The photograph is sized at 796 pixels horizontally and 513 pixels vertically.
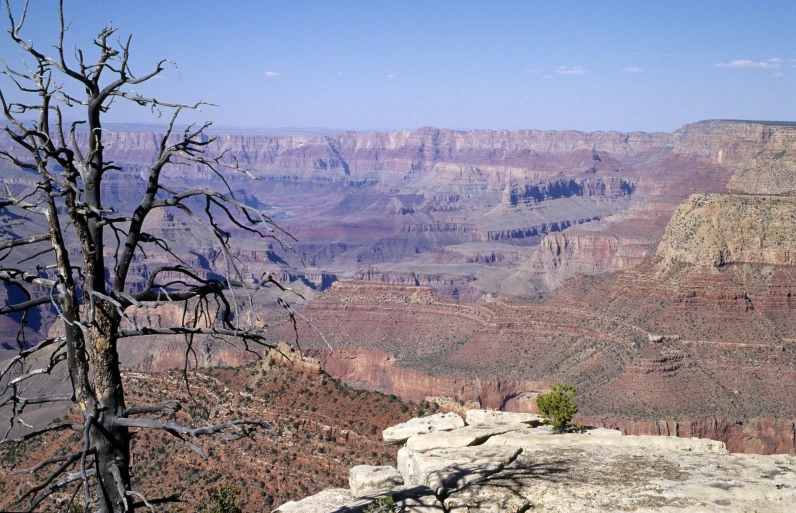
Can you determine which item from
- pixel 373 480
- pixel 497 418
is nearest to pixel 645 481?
pixel 373 480

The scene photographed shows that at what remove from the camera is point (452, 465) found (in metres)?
13.8

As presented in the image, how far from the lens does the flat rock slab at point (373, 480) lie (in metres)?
14.5

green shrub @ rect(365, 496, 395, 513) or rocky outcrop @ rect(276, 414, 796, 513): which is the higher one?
green shrub @ rect(365, 496, 395, 513)

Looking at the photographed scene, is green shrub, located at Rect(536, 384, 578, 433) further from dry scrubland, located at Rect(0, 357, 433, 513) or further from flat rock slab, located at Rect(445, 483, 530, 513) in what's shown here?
flat rock slab, located at Rect(445, 483, 530, 513)

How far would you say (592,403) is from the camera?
5522 cm

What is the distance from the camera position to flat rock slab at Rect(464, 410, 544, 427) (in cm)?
2202

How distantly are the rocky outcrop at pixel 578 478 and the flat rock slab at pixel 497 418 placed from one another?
5.57 metres

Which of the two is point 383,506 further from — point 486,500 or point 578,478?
point 578,478

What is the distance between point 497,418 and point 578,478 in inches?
385

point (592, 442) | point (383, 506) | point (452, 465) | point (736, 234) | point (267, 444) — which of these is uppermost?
point (383, 506)

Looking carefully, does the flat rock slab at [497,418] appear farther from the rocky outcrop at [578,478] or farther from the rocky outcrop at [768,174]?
the rocky outcrop at [768,174]

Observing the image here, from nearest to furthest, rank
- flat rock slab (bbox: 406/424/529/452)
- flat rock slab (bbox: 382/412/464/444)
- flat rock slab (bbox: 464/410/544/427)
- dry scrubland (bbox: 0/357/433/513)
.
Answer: flat rock slab (bbox: 406/424/529/452) < flat rock slab (bbox: 382/412/464/444) < flat rock slab (bbox: 464/410/544/427) < dry scrubland (bbox: 0/357/433/513)

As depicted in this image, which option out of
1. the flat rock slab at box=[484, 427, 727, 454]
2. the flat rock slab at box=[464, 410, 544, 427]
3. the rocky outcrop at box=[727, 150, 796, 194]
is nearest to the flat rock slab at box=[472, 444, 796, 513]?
the flat rock slab at box=[484, 427, 727, 454]

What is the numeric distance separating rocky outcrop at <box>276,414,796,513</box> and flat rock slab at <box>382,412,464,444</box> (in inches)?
163
